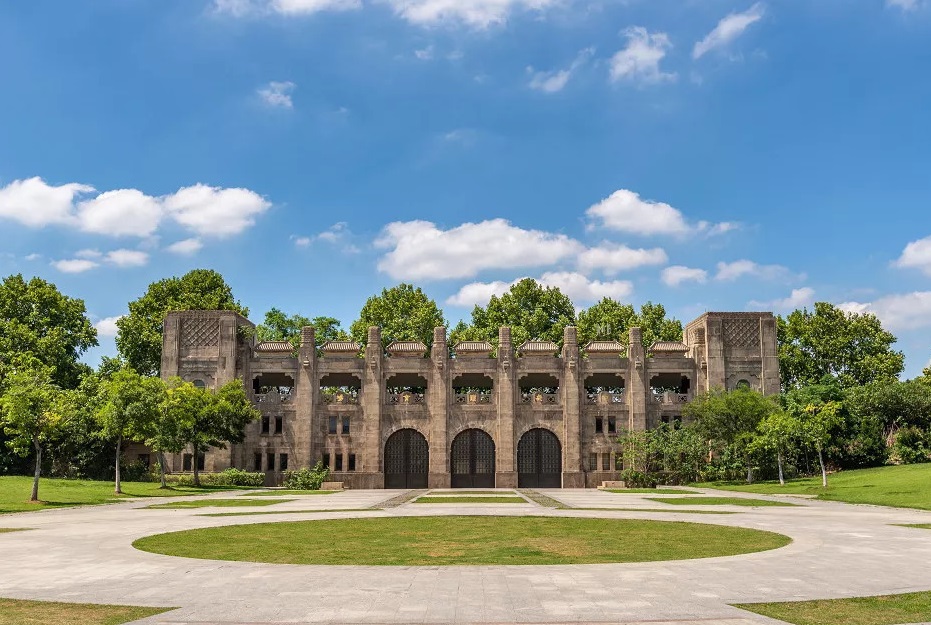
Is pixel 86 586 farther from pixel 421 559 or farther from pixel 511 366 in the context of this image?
pixel 511 366

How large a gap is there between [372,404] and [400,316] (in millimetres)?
20262

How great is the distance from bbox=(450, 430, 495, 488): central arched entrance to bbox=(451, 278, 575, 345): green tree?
1836 cm

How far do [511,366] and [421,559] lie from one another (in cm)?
5397

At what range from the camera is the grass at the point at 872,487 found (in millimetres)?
38062

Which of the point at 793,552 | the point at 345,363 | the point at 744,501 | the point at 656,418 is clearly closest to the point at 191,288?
the point at 345,363

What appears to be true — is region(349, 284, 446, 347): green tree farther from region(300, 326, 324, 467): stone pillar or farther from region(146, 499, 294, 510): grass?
region(146, 499, 294, 510): grass

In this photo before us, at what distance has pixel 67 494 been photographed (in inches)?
1826

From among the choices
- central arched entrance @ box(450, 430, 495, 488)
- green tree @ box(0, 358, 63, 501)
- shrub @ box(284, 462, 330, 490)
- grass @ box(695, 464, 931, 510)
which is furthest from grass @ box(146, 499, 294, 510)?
central arched entrance @ box(450, 430, 495, 488)

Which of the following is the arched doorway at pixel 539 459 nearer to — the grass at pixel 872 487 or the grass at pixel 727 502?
the grass at pixel 872 487

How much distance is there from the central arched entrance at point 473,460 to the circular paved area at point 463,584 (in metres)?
50.4

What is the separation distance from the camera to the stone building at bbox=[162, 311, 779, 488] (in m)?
70.2

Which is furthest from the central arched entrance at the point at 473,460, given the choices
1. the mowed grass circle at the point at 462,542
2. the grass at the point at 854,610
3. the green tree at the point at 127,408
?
the grass at the point at 854,610

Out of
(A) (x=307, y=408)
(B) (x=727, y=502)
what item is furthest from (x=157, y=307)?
(B) (x=727, y=502)

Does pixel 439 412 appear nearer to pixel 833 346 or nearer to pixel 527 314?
pixel 527 314
